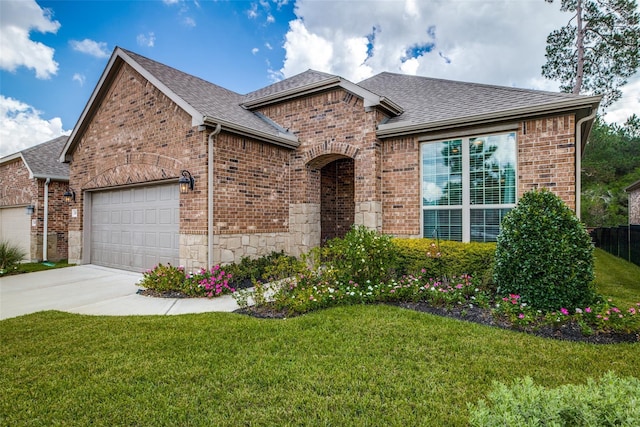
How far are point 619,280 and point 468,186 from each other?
4585 millimetres

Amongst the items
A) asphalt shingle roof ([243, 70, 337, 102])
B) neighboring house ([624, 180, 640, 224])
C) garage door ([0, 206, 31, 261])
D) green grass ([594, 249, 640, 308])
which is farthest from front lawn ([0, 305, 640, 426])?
neighboring house ([624, 180, 640, 224])

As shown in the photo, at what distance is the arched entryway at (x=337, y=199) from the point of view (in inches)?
413

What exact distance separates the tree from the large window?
42.2 ft

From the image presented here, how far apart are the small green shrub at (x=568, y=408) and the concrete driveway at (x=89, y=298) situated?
4.46 meters

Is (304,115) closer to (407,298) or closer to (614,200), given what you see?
(407,298)

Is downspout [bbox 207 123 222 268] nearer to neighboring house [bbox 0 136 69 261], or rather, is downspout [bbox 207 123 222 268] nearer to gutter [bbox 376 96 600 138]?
gutter [bbox 376 96 600 138]

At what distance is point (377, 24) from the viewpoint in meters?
12.1

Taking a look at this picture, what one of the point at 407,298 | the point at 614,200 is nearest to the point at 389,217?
the point at 407,298

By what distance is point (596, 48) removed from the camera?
49.7 ft

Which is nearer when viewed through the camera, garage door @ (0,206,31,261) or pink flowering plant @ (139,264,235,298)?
pink flowering plant @ (139,264,235,298)

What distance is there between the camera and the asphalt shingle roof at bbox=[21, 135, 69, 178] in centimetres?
1175

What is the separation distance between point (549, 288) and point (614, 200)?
25.7 metres

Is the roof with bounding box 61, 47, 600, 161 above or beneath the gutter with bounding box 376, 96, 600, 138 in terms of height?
above

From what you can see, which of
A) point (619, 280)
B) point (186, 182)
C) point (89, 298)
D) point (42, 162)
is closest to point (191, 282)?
point (89, 298)
